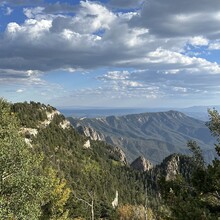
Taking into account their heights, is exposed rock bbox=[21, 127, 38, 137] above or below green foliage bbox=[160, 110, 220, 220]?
below

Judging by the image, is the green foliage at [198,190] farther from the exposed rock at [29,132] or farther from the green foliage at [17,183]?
the exposed rock at [29,132]

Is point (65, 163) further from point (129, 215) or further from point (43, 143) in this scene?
point (129, 215)

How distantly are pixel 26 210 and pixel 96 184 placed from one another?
163228mm

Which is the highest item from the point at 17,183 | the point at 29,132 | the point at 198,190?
the point at 17,183

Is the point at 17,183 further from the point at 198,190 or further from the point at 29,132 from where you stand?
the point at 29,132

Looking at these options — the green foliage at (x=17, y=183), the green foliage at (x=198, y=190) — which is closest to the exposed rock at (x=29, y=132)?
the green foliage at (x=17, y=183)

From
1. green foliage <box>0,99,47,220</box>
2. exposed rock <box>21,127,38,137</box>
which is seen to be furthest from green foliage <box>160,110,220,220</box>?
exposed rock <box>21,127,38,137</box>

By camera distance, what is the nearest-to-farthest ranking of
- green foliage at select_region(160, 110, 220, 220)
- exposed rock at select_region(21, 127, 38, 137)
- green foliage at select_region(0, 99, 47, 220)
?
green foliage at select_region(160, 110, 220, 220), green foliage at select_region(0, 99, 47, 220), exposed rock at select_region(21, 127, 38, 137)

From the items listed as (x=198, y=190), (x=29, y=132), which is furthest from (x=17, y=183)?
(x=29, y=132)

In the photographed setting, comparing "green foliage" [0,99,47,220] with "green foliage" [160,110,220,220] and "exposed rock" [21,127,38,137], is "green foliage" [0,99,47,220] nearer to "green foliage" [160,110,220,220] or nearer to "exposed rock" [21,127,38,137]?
"green foliage" [160,110,220,220]

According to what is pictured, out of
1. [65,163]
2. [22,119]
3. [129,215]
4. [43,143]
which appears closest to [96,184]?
[65,163]

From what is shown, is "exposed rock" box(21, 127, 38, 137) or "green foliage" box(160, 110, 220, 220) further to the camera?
"exposed rock" box(21, 127, 38, 137)

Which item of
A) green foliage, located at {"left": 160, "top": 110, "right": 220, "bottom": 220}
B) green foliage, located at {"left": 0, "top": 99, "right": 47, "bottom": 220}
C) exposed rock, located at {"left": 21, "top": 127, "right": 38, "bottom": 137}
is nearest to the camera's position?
green foliage, located at {"left": 160, "top": 110, "right": 220, "bottom": 220}

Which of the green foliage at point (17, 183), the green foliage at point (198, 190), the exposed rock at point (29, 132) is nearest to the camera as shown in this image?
the green foliage at point (198, 190)
